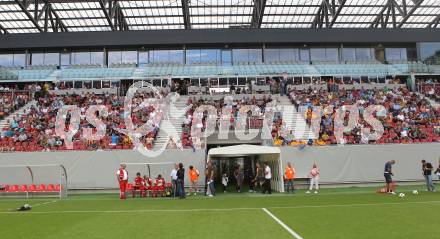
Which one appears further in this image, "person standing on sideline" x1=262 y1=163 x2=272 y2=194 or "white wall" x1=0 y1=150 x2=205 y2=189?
"white wall" x1=0 y1=150 x2=205 y2=189

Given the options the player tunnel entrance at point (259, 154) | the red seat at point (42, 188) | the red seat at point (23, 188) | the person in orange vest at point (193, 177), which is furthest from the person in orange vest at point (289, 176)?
the red seat at point (23, 188)

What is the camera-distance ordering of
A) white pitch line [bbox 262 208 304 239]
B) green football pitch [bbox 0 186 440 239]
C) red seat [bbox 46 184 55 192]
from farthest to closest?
red seat [bbox 46 184 55 192] < green football pitch [bbox 0 186 440 239] < white pitch line [bbox 262 208 304 239]

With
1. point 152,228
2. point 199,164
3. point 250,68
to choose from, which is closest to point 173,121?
point 199,164

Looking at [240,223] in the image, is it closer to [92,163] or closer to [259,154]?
[259,154]

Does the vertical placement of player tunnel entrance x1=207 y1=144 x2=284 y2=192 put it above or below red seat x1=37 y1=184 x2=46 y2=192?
above

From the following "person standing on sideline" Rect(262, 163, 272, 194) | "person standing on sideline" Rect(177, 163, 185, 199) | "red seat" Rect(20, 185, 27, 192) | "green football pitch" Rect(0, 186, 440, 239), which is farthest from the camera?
"red seat" Rect(20, 185, 27, 192)

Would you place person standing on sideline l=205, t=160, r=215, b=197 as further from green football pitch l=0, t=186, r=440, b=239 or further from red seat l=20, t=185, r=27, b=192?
red seat l=20, t=185, r=27, b=192

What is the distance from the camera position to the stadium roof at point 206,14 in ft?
161

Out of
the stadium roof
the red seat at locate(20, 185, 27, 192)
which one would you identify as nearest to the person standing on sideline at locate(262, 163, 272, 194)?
the red seat at locate(20, 185, 27, 192)

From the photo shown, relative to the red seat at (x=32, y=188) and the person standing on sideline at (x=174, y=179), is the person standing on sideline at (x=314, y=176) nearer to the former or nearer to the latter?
the person standing on sideline at (x=174, y=179)

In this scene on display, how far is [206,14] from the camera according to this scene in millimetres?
51812

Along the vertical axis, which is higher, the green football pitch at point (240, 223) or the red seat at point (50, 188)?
the red seat at point (50, 188)

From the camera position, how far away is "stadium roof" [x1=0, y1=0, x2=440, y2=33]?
4916 centimetres

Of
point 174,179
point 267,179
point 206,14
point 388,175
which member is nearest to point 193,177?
point 174,179
